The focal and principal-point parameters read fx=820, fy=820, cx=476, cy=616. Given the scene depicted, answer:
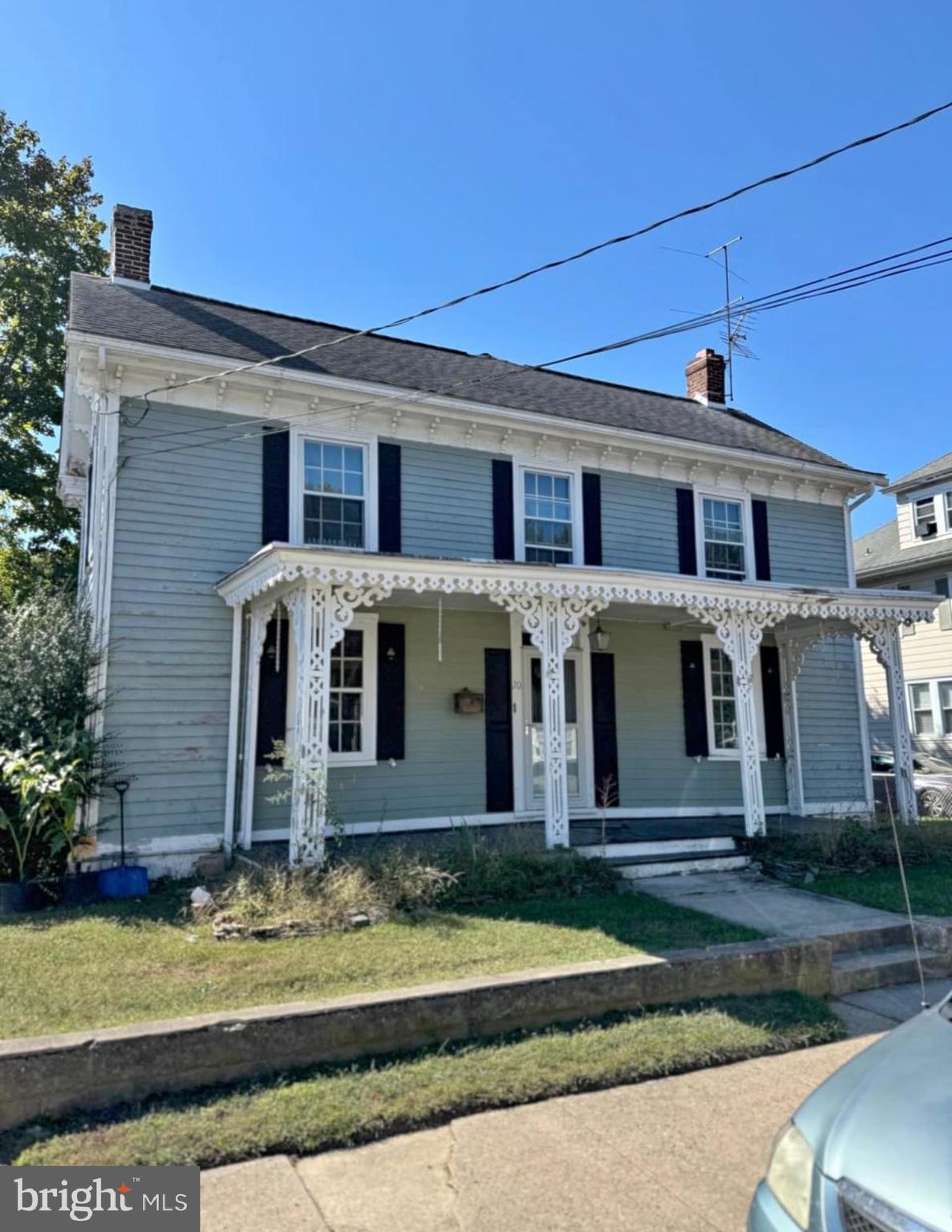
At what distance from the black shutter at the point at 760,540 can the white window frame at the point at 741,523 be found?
2.2 inches

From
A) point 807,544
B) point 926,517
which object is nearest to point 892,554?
point 926,517

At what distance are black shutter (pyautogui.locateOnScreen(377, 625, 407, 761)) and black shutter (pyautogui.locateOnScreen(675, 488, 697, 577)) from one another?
4.30 metres

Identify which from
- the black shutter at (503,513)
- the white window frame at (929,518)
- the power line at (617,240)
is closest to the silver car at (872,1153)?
the power line at (617,240)

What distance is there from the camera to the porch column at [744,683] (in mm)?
9422

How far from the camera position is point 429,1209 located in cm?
304

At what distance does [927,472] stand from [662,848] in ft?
56.8

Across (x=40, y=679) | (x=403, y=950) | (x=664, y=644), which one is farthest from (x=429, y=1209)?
(x=664, y=644)

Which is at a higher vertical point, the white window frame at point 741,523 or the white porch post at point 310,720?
the white window frame at point 741,523

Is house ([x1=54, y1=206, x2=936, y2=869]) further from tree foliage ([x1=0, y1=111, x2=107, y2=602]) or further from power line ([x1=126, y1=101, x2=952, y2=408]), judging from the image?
tree foliage ([x1=0, y1=111, x2=107, y2=602])

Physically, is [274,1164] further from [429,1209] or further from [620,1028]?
[620,1028]

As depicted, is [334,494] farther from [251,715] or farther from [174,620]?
[251,715]

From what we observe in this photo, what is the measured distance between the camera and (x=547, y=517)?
10875 mm

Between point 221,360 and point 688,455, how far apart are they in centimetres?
641

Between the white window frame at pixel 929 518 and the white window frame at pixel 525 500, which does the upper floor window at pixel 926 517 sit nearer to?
the white window frame at pixel 929 518
